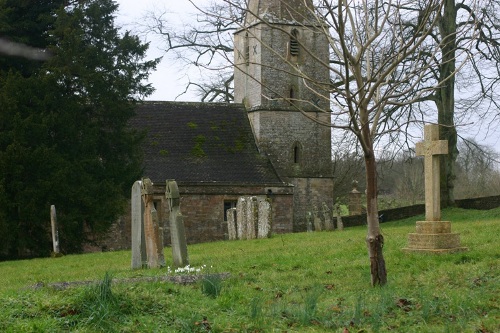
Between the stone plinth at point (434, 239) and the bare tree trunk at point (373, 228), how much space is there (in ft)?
9.82

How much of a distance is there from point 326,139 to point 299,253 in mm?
22401

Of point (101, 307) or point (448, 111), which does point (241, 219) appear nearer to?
point (448, 111)

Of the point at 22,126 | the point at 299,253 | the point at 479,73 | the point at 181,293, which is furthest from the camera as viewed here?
the point at 479,73

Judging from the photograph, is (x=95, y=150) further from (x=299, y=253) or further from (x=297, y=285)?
(x=297, y=285)

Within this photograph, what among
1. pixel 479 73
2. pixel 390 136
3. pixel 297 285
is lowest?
pixel 297 285

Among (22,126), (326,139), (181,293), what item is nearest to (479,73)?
(326,139)

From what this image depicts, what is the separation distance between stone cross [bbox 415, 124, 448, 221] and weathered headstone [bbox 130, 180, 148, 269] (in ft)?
16.7

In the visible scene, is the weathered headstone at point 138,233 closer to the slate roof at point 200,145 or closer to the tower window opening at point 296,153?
the slate roof at point 200,145

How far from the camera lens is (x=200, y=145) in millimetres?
36031

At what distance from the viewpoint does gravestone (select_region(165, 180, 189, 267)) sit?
1430cm

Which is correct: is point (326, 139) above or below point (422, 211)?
above

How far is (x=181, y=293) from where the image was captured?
31.5ft

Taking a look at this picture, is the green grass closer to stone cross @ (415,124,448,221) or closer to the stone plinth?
the stone plinth

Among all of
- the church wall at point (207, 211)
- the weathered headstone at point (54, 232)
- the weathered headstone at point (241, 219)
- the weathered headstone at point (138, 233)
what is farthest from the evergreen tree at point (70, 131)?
the weathered headstone at point (138, 233)
